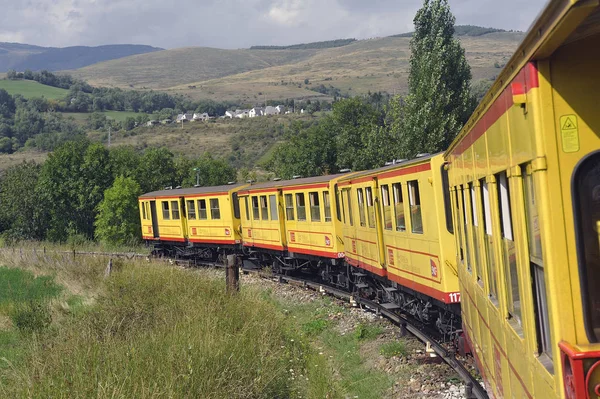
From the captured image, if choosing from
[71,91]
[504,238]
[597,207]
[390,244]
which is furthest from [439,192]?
[71,91]

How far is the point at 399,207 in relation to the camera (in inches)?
488

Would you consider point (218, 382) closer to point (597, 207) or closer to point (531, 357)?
point (531, 357)

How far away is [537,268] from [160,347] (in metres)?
6.40

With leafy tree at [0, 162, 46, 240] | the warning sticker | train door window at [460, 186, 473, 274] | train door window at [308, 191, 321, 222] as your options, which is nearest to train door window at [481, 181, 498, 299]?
train door window at [460, 186, 473, 274]

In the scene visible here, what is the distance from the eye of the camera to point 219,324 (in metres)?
11.0

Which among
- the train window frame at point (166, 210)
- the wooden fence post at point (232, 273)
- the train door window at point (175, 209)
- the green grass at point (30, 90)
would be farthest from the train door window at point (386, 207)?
the green grass at point (30, 90)

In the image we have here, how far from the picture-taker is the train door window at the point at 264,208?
936 inches

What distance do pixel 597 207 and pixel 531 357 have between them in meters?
1.10

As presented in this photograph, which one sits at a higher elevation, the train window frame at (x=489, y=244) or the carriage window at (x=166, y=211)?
the train window frame at (x=489, y=244)

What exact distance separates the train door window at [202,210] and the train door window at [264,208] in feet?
18.3

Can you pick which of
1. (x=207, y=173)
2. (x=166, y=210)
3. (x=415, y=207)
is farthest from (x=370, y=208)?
(x=207, y=173)

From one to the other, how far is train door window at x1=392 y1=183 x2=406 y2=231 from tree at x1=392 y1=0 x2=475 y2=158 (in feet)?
79.4

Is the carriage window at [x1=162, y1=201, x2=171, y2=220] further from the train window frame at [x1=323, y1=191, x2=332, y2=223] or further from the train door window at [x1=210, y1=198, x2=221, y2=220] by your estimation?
the train window frame at [x1=323, y1=191, x2=332, y2=223]

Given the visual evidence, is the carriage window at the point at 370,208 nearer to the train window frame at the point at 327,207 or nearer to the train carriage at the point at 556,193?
the train window frame at the point at 327,207
